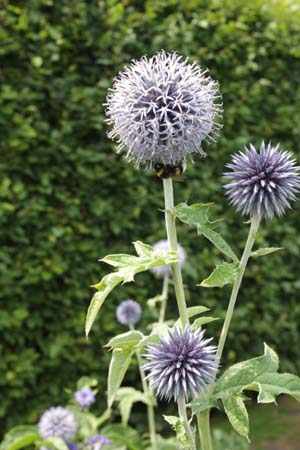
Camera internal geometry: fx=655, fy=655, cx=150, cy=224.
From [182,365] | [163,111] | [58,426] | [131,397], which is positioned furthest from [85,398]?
[163,111]

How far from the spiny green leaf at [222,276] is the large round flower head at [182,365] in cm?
13

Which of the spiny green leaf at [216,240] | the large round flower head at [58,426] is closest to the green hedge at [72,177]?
the large round flower head at [58,426]

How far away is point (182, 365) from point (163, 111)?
0.56 meters

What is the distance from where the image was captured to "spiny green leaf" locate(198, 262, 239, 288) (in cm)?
144

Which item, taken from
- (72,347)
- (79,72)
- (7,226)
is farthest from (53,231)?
(79,72)

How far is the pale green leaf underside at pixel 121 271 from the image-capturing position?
1.37 meters

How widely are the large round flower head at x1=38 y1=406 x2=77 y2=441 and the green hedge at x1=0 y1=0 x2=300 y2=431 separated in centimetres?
68

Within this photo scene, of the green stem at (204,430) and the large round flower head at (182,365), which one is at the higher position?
the large round flower head at (182,365)

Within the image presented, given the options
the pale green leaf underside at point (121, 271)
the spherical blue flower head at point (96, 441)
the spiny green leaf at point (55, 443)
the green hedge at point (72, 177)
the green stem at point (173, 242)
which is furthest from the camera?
the green hedge at point (72, 177)

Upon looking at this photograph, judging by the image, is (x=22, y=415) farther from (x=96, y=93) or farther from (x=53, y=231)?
(x=96, y=93)

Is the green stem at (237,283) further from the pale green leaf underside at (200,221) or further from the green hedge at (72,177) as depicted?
the green hedge at (72,177)

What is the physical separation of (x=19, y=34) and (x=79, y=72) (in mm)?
419

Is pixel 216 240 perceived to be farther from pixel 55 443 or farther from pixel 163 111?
pixel 55 443

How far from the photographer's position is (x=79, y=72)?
12.5 ft
